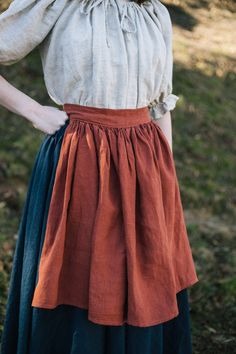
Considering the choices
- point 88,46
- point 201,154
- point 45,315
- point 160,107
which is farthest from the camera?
point 201,154

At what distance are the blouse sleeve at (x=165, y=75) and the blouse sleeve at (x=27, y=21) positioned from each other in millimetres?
366

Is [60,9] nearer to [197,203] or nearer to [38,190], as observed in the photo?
[38,190]

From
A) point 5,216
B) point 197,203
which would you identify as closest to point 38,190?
point 5,216

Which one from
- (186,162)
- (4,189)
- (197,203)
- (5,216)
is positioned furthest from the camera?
(186,162)

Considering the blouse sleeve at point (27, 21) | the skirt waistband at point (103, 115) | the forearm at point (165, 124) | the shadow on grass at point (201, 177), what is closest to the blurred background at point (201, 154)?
the shadow on grass at point (201, 177)

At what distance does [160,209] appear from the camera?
204 cm

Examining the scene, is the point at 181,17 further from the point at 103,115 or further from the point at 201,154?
the point at 103,115

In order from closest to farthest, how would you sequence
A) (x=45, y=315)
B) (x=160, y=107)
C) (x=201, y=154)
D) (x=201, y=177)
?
(x=45, y=315)
(x=160, y=107)
(x=201, y=177)
(x=201, y=154)

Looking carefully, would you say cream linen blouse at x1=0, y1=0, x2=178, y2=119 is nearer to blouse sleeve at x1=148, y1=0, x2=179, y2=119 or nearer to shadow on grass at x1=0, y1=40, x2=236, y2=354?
blouse sleeve at x1=148, y1=0, x2=179, y2=119

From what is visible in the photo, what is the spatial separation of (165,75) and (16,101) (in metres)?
0.52

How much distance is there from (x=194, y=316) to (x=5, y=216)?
1.34 metres

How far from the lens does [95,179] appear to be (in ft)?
6.45

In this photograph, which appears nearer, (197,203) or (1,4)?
(197,203)

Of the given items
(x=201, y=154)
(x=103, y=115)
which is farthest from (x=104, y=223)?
(x=201, y=154)
